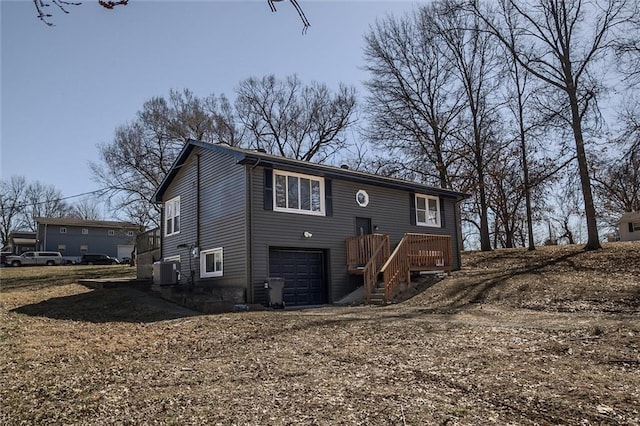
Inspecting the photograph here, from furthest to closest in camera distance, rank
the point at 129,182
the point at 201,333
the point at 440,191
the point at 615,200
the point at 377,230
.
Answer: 1. the point at 615,200
2. the point at 129,182
3. the point at 440,191
4. the point at 377,230
5. the point at 201,333

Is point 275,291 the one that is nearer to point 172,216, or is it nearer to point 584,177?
point 172,216

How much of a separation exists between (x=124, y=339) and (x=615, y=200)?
34.1 m

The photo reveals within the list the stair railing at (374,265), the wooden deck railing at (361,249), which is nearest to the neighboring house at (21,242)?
the wooden deck railing at (361,249)

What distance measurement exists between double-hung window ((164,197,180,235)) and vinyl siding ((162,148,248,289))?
251mm

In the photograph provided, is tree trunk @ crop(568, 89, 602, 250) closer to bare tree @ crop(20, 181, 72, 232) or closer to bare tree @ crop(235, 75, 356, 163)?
bare tree @ crop(235, 75, 356, 163)

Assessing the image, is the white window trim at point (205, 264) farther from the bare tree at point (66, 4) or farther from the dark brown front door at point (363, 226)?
the bare tree at point (66, 4)

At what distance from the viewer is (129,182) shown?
29031mm

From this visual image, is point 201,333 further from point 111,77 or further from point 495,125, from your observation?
point 495,125

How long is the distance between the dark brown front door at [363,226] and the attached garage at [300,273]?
5.82ft

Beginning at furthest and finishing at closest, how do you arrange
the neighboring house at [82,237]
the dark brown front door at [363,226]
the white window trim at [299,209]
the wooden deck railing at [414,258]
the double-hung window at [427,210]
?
1. the neighboring house at [82,237]
2. the double-hung window at [427,210]
3. the dark brown front door at [363,226]
4. the white window trim at [299,209]
5. the wooden deck railing at [414,258]

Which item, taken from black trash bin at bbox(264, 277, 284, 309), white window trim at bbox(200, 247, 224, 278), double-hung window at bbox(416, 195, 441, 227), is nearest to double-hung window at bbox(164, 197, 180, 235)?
white window trim at bbox(200, 247, 224, 278)

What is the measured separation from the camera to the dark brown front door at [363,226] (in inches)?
661

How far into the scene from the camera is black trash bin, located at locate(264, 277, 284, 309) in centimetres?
1350

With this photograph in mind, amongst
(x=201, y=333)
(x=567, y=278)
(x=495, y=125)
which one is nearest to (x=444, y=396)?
(x=201, y=333)
